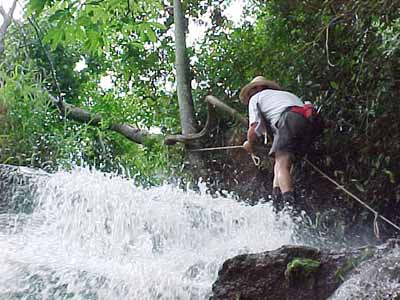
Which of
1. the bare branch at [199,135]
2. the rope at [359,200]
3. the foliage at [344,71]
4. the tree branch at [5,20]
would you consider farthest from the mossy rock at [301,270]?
the tree branch at [5,20]

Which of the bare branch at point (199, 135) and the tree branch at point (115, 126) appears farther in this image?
the tree branch at point (115, 126)

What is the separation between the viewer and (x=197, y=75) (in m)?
7.12

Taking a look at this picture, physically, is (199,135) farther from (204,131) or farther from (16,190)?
(16,190)

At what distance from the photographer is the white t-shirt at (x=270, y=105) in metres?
4.83

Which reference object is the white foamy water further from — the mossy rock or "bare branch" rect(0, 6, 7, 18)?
"bare branch" rect(0, 6, 7, 18)

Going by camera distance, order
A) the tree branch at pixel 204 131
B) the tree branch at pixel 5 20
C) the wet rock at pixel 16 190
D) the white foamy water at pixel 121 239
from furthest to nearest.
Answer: the tree branch at pixel 5 20, the tree branch at pixel 204 131, the wet rock at pixel 16 190, the white foamy water at pixel 121 239

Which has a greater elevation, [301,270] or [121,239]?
[121,239]

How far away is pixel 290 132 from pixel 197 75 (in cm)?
261

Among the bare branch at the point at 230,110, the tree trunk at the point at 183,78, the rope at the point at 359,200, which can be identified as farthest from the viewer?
the tree trunk at the point at 183,78

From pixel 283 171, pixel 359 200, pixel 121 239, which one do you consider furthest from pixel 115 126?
pixel 359 200

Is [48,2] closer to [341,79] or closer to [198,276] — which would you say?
[198,276]

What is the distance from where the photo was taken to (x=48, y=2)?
3246 millimetres

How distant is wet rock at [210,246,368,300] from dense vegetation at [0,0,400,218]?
5.16 ft

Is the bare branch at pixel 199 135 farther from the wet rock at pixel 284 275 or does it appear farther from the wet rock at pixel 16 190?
the wet rock at pixel 284 275
